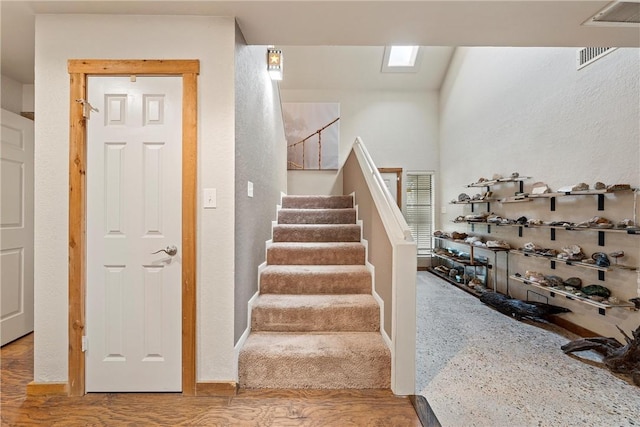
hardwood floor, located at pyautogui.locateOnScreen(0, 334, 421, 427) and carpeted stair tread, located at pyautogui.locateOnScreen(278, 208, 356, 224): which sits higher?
carpeted stair tread, located at pyautogui.locateOnScreen(278, 208, 356, 224)

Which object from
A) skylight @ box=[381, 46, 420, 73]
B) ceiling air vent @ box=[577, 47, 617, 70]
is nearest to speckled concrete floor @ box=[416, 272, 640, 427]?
ceiling air vent @ box=[577, 47, 617, 70]

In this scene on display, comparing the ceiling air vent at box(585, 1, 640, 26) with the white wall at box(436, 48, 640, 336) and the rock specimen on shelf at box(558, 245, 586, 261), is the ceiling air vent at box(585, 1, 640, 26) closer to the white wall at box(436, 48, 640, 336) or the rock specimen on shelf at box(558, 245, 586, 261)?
the white wall at box(436, 48, 640, 336)

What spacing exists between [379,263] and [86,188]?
2153 millimetres

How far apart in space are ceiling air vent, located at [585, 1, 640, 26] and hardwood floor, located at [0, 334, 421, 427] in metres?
2.69

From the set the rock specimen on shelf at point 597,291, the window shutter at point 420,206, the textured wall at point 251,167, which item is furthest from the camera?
the window shutter at point 420,206

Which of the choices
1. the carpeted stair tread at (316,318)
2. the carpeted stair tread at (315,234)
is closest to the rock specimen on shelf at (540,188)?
the carpeted stair tread at (315,234)

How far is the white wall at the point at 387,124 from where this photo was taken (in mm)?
6242

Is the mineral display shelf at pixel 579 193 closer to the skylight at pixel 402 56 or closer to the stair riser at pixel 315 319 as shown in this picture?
the stair riser at pixel 315 319

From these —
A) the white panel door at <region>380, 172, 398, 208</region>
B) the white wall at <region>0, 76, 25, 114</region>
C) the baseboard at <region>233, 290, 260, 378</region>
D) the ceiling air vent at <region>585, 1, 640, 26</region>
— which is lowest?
the baseboard at <region>233, 290, 260, 378</region>

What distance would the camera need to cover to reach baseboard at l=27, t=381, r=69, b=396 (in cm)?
181

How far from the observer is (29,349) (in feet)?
7.98

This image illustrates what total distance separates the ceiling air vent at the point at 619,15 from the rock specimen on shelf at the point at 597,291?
6.84ft

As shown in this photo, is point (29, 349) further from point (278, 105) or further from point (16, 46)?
point (278, 105)

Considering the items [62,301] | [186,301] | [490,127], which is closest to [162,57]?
[186,301]
